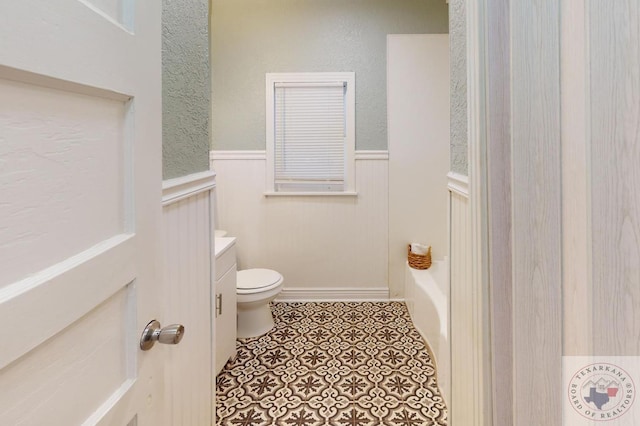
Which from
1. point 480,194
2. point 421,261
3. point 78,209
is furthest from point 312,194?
point 78,209

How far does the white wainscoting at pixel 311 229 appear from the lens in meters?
3.09

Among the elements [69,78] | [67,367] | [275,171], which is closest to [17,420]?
[67,367]

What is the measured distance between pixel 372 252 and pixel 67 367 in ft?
9.09

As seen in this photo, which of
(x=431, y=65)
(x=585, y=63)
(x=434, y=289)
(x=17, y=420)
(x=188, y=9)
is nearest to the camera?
(x=17, y=420)

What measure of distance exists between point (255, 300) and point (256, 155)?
132 centimetres

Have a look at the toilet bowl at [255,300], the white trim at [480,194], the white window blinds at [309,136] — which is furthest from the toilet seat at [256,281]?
the white trim at [480,194]

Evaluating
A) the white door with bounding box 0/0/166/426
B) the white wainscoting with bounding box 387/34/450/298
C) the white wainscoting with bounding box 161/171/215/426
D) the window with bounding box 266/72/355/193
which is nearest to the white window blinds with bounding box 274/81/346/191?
the window with bounding box 266/72/355/193

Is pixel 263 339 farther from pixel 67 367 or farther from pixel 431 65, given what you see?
pixel 431 65

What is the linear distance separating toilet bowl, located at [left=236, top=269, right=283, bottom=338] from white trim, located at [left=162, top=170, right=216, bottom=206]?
1183mm

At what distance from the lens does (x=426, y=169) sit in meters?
3.04

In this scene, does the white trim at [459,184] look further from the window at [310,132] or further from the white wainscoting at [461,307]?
the window at [310,132]

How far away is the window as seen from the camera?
3.00m

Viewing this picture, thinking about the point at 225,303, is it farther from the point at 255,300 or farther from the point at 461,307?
the point at 461,307

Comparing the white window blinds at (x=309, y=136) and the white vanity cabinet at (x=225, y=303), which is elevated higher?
the white window blinds at (x=309, y=136)
